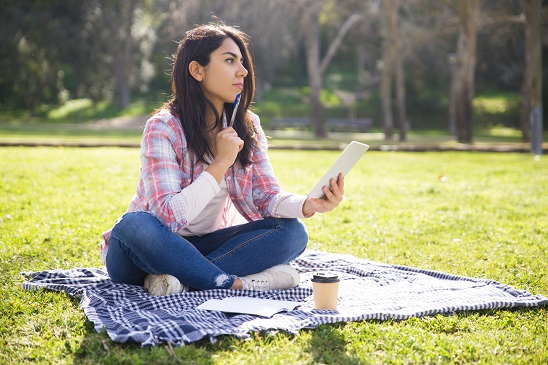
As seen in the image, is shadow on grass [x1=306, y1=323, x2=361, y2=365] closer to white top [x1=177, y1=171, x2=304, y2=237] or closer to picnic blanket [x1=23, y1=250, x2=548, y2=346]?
picnic blanket [x1=23, y1=250, x2=548, y2=346]

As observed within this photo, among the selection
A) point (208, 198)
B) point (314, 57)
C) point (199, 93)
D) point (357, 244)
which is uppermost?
point (199, 93)

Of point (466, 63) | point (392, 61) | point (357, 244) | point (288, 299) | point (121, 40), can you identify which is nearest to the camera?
point (288, 299)

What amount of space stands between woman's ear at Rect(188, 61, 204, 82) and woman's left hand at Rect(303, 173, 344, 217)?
37.2 inches

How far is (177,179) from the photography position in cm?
371

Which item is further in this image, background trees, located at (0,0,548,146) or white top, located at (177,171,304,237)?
background trees, located at (0,0,548,146)

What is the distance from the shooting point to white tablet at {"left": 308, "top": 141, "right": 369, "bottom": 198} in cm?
347

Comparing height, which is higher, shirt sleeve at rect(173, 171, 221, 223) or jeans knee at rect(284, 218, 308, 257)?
shirt sleeve at rect(173, 171, 221, 223)

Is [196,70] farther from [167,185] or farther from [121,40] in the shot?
[121,40]

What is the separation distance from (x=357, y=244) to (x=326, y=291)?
2.19m

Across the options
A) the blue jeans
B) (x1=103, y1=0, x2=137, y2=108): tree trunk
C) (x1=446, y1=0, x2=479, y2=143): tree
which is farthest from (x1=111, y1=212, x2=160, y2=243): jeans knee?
(x1=103, y1=0, x2=137, y2=108): tree trunk

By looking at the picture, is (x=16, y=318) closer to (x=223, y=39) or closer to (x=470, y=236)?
(x=223, y=39)

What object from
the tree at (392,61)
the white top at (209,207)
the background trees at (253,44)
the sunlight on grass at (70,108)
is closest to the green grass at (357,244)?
the white top at (209,207)

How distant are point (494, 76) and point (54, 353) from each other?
35.2m

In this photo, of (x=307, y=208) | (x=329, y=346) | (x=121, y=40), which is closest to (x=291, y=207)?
(x=307, y=208)
